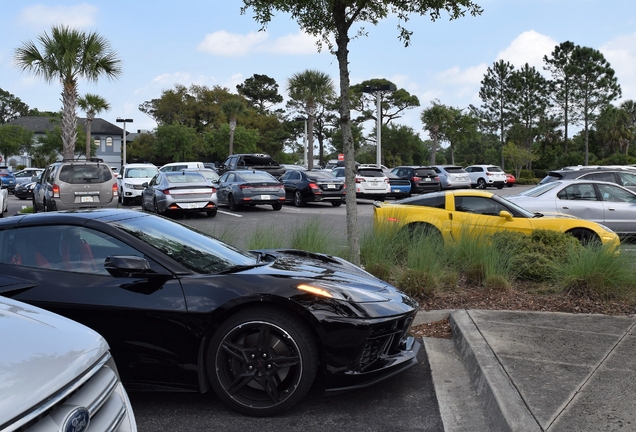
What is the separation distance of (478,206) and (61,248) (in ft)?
24.3

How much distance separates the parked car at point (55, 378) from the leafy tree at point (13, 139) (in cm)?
7597

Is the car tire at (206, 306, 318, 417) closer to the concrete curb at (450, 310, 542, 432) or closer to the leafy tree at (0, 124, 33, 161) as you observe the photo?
the concrete curb at (450, 310, 542, 432)

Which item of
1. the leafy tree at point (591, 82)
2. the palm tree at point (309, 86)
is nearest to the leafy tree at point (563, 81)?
the leafy tree at point (591, 82)

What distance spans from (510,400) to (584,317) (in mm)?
2605

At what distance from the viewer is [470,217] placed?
10.2 meters

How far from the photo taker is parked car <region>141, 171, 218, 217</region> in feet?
60.5

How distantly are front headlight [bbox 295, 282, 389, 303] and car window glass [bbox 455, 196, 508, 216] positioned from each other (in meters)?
6.28

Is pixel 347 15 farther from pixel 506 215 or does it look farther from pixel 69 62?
pixel 69 62

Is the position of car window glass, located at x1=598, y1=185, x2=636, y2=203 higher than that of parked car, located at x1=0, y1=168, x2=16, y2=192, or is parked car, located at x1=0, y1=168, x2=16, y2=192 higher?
parked car, located at x1=0, y1=168, x2=16, y2=192

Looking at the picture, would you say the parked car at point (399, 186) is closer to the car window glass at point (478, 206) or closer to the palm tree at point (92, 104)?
the car window glass at point (478, 206)

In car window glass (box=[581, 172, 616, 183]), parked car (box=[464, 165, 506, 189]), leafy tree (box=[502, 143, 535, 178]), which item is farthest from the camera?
leafy tree (box=[502, 143, 535, 178])

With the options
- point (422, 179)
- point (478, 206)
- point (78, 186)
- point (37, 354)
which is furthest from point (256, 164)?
point (37, 354)

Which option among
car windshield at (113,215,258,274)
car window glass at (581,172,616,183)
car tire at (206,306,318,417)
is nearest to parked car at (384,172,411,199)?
car window glass at (581,172,616,183)

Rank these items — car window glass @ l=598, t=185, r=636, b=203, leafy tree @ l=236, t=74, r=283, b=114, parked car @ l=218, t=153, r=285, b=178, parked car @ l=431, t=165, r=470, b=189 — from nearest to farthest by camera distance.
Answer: car window glass @ l=598, t=185, r=636, b=203 < parked car @ l=218, t=153, r=285, b=178 < parked car @ l=431, t=165, r=470, b=189 < leafy tree @ l=236, t=74, r=283, b=114
